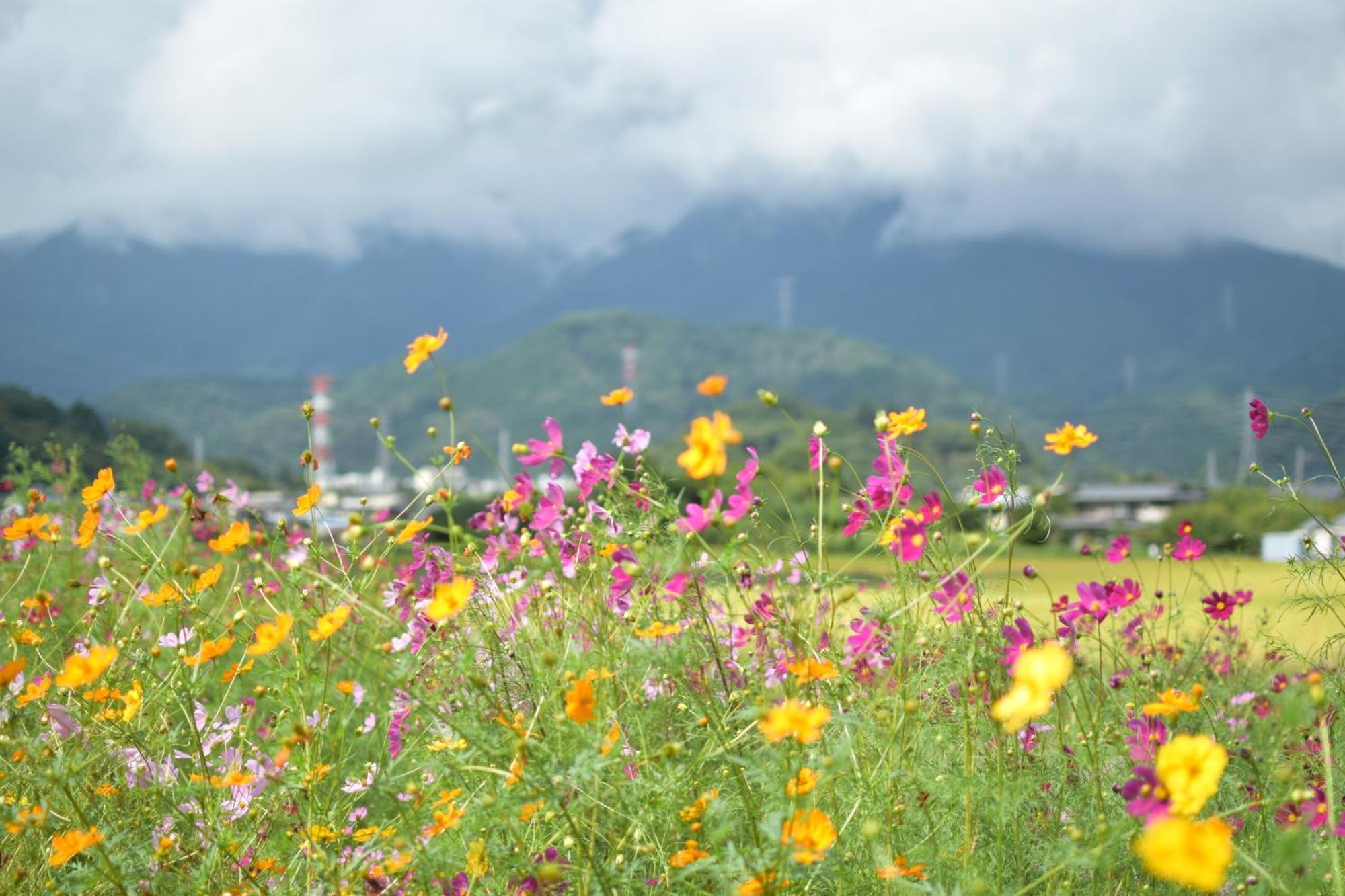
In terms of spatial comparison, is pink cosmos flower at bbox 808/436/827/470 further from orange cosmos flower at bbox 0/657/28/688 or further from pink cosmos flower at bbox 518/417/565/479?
orange cosmos flower at bbox 0/657/28/688

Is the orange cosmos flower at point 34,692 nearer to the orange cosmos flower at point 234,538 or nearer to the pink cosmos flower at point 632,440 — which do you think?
the orange cosmos flower at point 234,538

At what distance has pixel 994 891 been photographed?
1363 millimetres

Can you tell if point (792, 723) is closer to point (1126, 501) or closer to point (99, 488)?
point (99, 488)

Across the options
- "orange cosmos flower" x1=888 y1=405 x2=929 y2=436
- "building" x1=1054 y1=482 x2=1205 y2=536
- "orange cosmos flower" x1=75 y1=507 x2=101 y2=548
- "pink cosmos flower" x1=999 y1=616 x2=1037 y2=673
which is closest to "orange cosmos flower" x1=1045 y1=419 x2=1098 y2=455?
"orange cosmos flower" x1=888 y1=405 x2=929 y2=436

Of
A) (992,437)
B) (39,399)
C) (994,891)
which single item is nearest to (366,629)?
(994,891)

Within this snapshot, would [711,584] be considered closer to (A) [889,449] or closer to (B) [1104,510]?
Answer: (A) [889,449]

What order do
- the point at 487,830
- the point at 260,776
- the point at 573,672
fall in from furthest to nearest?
the point at 260,776 → the point at 487,830 → the point at 573,672

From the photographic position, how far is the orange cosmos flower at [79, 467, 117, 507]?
68.4 inches

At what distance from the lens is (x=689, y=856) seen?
1.37 metres

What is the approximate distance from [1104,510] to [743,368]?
135 metres

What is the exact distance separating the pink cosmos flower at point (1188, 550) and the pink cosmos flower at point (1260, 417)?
33cm

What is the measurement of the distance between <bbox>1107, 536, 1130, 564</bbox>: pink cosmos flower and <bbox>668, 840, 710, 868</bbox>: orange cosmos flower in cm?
143

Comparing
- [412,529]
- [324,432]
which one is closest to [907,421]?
[412,529]

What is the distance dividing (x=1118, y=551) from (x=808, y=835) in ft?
5.24
